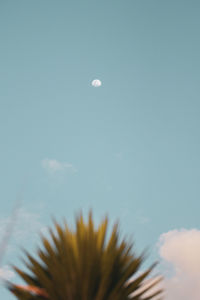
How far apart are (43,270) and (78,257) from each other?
66cm

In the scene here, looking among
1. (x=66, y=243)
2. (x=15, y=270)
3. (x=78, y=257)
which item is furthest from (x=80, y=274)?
(x=15, y=270)

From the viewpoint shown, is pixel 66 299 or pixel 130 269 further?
pixel 130 269

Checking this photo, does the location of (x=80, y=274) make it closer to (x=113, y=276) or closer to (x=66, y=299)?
(x=66, y=299)

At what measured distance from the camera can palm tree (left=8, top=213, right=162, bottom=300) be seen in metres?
3.71

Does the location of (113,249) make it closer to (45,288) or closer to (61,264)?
(61,264)

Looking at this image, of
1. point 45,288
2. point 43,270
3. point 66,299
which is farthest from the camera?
point 43,270

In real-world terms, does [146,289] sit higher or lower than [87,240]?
lower

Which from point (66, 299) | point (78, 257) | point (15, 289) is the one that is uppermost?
point (78, 257)

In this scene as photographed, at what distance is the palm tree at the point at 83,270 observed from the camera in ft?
12.2

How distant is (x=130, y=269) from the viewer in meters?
4.33

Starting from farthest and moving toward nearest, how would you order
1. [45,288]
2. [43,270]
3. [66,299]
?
[43,270] < [45,288] < [66,299]

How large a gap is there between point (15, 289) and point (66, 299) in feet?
2.97

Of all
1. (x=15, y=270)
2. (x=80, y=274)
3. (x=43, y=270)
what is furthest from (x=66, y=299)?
(x=15, y=270)

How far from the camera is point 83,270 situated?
3797 mm
